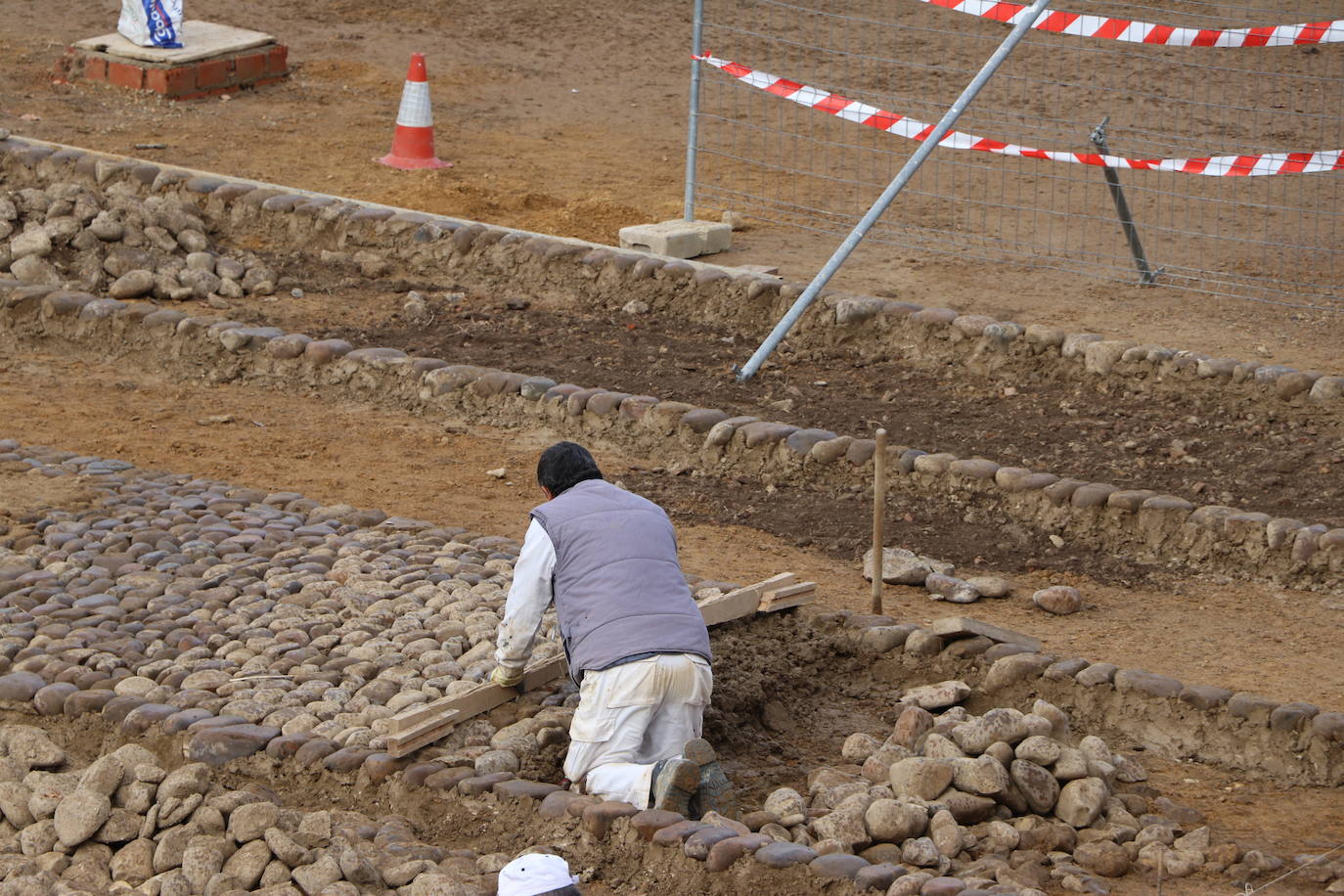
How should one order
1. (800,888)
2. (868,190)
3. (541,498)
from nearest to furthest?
(800,888) < (541,498) < (868,190)

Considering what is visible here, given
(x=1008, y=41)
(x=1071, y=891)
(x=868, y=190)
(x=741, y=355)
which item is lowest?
(x=1071, y=891)

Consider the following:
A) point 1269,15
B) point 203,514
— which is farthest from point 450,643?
point 1269,15

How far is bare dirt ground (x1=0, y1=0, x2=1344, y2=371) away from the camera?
416 inches

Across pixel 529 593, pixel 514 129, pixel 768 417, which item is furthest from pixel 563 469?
pixel 514 129

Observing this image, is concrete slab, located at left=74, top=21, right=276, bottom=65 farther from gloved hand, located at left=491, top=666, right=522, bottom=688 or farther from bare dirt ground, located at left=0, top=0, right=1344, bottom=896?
gloved hand, located at left=491, top=666, right=522, bottom=688

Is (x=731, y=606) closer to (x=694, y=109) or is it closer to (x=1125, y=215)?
(x=1125, y=215)

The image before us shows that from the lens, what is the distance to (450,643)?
6180 mm

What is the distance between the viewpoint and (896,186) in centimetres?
910

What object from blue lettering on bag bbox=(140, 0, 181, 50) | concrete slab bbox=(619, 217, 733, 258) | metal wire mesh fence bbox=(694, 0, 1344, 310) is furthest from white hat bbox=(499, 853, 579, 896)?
blue lettering on bag bbox=(140, 0, 181, 50)

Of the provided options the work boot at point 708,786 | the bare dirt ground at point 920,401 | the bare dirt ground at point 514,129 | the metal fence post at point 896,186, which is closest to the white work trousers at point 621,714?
the work boot at point 708,786

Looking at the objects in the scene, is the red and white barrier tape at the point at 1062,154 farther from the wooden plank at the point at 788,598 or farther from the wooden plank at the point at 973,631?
the wooden plank at the point at 973,631

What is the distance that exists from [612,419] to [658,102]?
24.6 feet

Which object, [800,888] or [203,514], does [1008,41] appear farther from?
[800,888]

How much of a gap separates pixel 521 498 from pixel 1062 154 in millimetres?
4139
